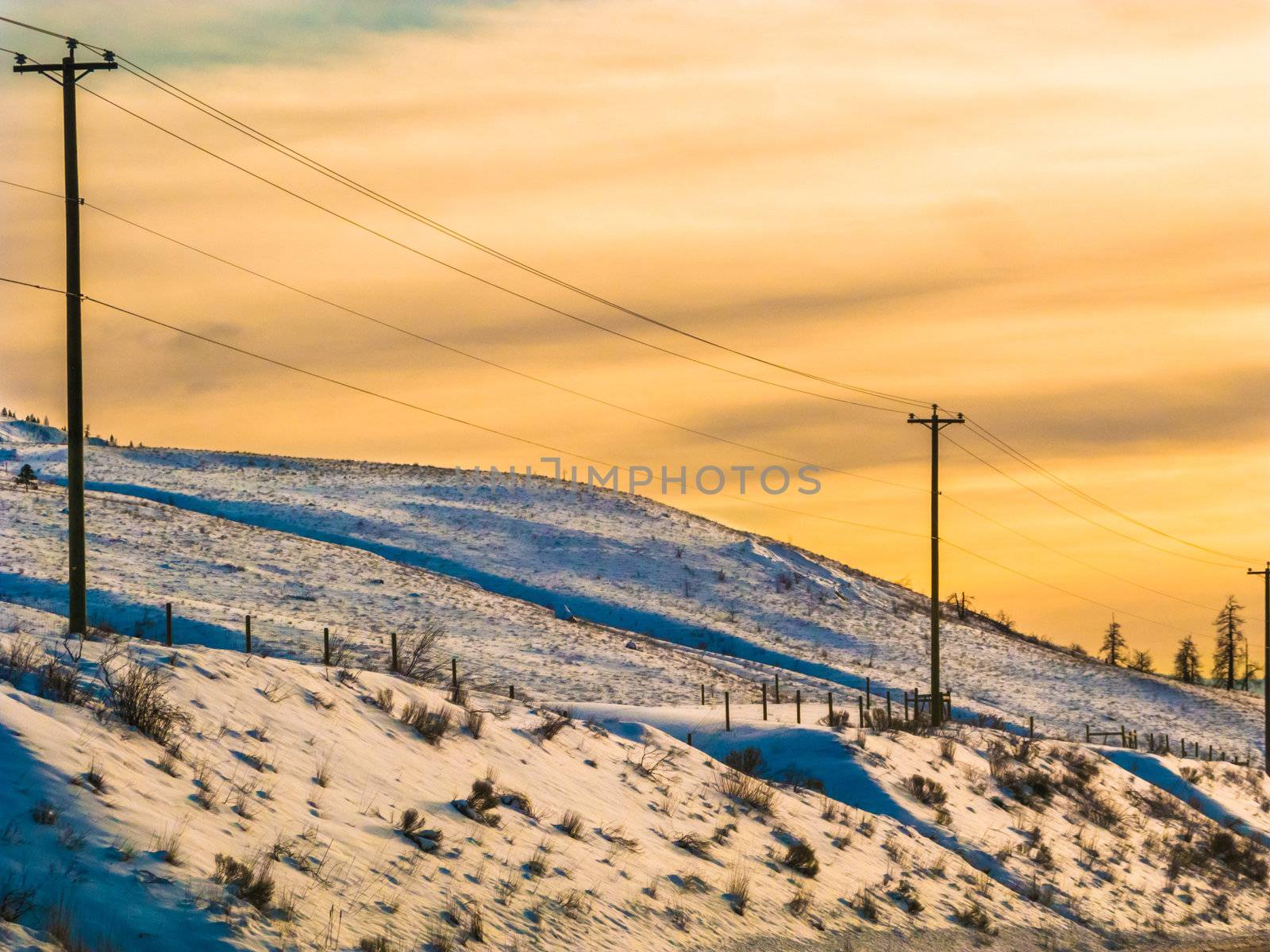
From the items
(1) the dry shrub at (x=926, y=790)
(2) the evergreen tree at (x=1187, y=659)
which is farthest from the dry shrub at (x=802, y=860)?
(2) the evergreen tree at (x=1187, y=659)

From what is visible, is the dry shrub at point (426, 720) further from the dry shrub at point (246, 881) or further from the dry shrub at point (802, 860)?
the dry shrub at point (246, 881)

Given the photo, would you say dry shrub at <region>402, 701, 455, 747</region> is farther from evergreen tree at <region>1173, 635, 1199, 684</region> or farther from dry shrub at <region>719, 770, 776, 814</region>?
evergreen tree at <region>1173, 635, 1199, 684</region>

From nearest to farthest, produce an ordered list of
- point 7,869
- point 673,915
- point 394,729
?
point 7,869, point 673,915, point 394,729

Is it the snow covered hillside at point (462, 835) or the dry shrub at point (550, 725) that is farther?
the dry shrub at point (550, 725)

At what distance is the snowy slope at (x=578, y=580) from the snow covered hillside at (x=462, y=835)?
25.4 meters

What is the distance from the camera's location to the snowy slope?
60938 mm

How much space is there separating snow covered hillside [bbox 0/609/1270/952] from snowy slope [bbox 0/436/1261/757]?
999 inches

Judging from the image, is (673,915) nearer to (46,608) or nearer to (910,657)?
(46,608)

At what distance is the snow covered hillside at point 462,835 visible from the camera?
13.0m

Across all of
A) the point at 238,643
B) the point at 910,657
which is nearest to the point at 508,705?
the point at 238,643

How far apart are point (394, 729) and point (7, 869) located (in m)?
8.87

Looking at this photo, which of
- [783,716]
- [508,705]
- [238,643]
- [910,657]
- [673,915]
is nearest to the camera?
[673,915]

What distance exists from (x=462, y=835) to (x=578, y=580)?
62.5 meters

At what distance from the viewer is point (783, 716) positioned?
46.3 m
